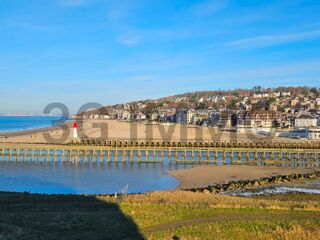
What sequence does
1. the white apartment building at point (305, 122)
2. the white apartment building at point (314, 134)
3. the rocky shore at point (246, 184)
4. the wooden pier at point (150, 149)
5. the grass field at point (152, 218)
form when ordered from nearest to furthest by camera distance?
the grass field at point (152, 218), the rocky shore at point (246, 184), the wooden pier at point (150, 149), the white apartment building at point (314, 134), the white apartment building at point (305, 122)

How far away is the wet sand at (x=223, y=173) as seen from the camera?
116ft

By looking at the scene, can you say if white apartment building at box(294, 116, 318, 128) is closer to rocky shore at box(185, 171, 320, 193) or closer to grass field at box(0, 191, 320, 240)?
rocky shore at box(185, 171, 320, 193)

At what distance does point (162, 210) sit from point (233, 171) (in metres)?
23.9

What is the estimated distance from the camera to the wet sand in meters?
35.3

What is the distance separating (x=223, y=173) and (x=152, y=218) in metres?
23.8

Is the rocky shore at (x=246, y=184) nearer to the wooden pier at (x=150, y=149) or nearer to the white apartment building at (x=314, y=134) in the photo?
the wooden pier at (x=150, y=149)

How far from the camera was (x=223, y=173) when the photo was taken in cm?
4022

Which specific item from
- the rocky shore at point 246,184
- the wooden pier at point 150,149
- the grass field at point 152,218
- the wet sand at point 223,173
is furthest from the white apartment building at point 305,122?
the grass field at point 152,218

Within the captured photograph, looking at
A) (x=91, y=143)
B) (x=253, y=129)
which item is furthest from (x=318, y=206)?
(x=253, y=129)

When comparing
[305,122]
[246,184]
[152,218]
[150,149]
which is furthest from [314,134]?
[152,218]

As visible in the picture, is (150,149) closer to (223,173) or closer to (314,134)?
(223,173)

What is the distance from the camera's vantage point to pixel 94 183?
112 ft

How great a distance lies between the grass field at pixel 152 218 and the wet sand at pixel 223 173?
41.9 ft

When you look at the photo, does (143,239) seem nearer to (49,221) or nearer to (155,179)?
(49,221)
